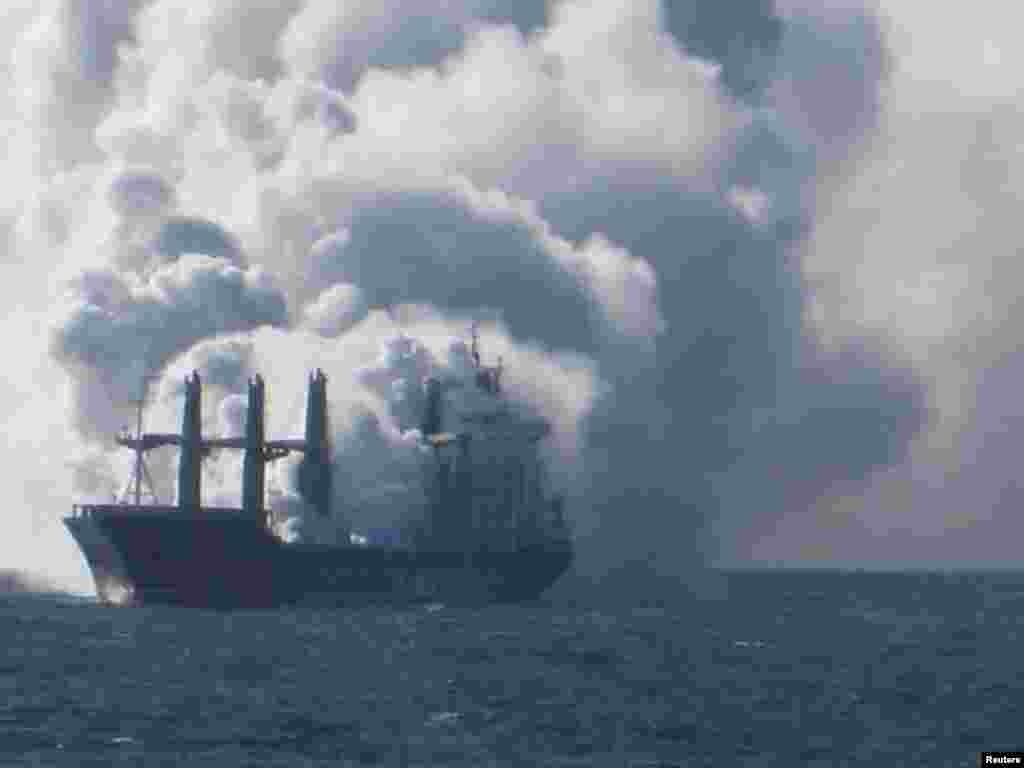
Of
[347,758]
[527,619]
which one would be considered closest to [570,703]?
[347,758]

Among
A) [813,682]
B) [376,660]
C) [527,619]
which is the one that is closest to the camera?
[813,682]

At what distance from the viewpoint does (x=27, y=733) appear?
4215 inches

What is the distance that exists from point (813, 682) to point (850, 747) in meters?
29.4

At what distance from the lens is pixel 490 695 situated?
126m

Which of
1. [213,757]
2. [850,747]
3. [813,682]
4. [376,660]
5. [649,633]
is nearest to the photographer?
[213,757]

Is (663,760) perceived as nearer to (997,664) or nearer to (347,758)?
(347,758)

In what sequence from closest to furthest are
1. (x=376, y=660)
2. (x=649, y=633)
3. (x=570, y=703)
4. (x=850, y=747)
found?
(x=850, y=747) → (x=570, y=703) → (x=376, y=660) → (x=649, y=633)

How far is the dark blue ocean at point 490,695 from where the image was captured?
104 metres

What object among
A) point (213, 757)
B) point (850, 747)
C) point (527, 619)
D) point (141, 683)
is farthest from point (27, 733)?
point (527, 619)

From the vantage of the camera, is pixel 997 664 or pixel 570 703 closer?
pixel 570 703

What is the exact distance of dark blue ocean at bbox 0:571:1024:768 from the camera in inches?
4087

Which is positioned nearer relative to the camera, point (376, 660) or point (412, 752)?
point (412, 752)

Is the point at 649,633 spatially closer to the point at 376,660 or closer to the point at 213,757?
the point at 376,660

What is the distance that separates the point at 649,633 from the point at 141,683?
54.1 metres
